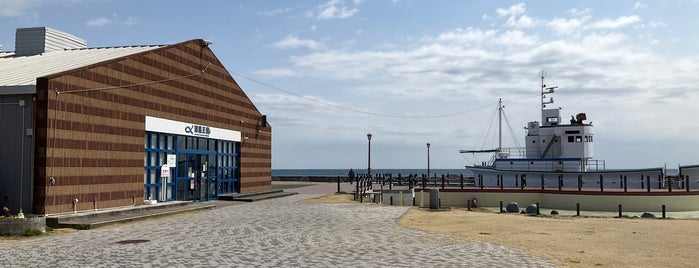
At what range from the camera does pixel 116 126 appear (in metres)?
19.5

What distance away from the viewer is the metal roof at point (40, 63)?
16.8m

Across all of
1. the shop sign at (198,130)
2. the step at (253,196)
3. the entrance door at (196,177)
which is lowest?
the step at (253,196)

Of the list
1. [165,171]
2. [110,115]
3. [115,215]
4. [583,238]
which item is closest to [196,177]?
[165,171]

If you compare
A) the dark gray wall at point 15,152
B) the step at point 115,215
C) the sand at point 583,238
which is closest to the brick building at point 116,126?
the dark gray wall at point 15,152

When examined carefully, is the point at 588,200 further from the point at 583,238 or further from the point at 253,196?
the point at 253,196

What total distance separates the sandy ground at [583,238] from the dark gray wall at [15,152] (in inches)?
452

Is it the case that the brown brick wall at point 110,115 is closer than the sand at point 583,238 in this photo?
No

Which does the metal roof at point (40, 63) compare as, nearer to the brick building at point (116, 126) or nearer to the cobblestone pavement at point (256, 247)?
the brick building at point (116, 126)

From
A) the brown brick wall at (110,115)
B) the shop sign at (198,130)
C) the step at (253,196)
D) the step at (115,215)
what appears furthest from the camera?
the step at (253,196)

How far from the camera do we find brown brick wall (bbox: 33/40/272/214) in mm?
16297

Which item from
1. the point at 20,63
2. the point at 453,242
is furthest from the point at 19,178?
the point at 453,242

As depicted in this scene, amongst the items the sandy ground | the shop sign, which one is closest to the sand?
the sandy ground

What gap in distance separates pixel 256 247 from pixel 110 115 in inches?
389

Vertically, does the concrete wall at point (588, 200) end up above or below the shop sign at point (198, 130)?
below
